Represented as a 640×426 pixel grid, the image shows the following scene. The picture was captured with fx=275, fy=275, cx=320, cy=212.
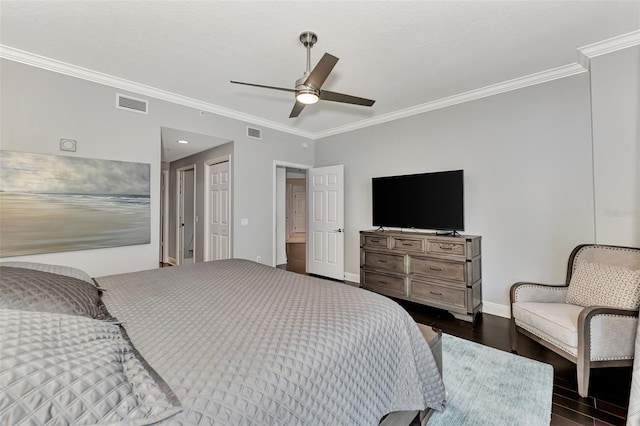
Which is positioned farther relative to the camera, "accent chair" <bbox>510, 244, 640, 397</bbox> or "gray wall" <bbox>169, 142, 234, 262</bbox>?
"gray wall" <bbox>169, 142, 234, 262</bbox>

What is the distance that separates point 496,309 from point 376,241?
161 cm

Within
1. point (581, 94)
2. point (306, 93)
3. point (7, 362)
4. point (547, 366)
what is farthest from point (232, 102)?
point (547, 366)

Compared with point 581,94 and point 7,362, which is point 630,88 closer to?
point 581,94

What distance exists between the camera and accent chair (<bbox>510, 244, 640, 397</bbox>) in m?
1.86

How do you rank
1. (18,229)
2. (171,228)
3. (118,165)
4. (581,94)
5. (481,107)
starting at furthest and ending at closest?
(171,228) → (481,107) → (118,165) → (581,94) → (18,229)

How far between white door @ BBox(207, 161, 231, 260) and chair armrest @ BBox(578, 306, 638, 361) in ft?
13.0

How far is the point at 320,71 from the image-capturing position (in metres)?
2.04

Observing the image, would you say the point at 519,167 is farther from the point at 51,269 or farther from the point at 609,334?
the point at 51,269

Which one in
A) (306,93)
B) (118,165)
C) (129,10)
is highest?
(129,10)

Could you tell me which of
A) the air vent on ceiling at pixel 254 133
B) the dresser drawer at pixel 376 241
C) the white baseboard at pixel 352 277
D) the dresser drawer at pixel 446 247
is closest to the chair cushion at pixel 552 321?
the dresser drawer at pixel 446 247

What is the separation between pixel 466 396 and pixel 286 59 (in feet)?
10.1

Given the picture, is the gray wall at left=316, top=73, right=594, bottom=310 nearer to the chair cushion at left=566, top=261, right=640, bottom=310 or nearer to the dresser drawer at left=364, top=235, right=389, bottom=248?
the chair cushion at left=566, top=261, right=640, bottom=310

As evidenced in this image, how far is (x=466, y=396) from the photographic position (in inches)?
73.2

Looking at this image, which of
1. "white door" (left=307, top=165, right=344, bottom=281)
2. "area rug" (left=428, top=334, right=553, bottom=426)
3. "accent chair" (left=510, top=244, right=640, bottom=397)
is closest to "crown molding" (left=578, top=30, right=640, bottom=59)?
"accent chair" (left=510, top=244, right=640, bottom=397)
